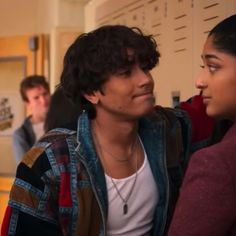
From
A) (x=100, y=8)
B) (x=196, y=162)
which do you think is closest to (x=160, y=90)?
(x=100, y=8)

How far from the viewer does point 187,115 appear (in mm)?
1222

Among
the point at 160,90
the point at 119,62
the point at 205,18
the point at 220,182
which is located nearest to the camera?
the point at 220,182

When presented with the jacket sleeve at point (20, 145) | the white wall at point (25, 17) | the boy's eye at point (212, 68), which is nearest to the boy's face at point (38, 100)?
the jacket sleeve at point (20, 145)

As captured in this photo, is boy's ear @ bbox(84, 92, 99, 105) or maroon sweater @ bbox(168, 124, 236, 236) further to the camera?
boy's ear @ bbox(84, 92, 99, 105)

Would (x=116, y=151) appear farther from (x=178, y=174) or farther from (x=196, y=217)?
(x=196, y=217)

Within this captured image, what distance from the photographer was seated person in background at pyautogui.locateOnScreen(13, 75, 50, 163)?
244cm

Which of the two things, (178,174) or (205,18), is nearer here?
(178,174)

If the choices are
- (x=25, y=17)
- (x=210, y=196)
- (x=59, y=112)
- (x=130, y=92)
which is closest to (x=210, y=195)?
(x=210, y=196)

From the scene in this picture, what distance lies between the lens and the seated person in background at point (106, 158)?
1053mm

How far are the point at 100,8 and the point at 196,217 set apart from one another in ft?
5.73

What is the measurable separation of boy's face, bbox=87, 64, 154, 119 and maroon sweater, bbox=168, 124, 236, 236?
369 millimetres

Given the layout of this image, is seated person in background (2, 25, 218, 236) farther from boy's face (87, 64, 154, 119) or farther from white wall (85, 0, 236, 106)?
white wall (85, 0, 236, 106)

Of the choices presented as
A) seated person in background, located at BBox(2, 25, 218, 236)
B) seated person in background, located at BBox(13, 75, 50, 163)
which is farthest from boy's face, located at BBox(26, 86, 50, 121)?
seated person in background, located at BBox(2, 25, 218, 236)

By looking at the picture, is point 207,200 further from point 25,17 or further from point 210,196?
point 25,17
